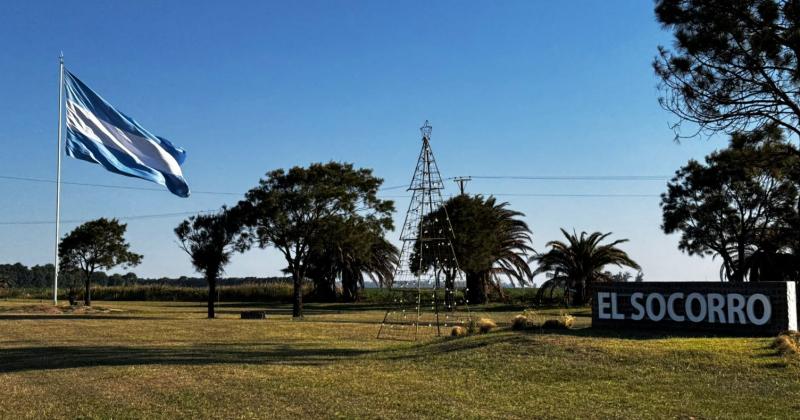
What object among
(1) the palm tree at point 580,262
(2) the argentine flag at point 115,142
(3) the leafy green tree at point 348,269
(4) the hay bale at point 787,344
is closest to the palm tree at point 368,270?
(3) the leafy green tree at point 348,269

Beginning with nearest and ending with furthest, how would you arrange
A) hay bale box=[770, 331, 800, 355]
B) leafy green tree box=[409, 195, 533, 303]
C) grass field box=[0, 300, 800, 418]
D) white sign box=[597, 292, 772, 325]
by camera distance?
grass field box=[0, 300, 800, 418]
hay bale box=[770, 331, 800, 355]
white sign box=[597, 292, 772, 325]
leafy green tree box=[409, 195, 533, 303]

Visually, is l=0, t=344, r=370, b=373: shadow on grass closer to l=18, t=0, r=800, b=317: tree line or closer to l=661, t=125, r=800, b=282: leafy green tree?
l=18, t=0, r=800, b=317: tree line

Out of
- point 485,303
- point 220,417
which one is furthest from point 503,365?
point 485,303

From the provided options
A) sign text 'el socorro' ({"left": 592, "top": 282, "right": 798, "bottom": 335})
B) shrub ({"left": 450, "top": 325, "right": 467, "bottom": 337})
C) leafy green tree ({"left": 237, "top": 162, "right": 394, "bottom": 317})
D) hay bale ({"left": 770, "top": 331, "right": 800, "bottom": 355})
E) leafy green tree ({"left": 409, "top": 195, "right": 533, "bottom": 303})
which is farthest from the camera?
leafy green tree ({"left": 409, "top": 195, "right": 533, "bottom": 303})

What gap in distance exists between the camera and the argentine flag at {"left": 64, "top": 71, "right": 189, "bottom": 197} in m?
23.8

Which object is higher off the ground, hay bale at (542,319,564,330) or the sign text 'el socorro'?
the sign text 'el socorro'

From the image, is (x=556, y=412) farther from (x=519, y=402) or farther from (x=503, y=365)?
(x=503, y=365)

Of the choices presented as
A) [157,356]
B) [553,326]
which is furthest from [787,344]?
[157,356]

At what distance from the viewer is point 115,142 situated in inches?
957

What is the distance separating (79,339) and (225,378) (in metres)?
11.2

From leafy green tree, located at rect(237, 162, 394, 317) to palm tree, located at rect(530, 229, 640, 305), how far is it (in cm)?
2011

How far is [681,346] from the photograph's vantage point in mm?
14953

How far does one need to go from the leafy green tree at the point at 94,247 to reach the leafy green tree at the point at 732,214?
1479 inches

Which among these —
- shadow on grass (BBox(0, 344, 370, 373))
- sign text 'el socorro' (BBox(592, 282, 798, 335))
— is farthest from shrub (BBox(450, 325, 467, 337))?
sign text 'el socorro' (BBox(592, 282, 798, 335))
